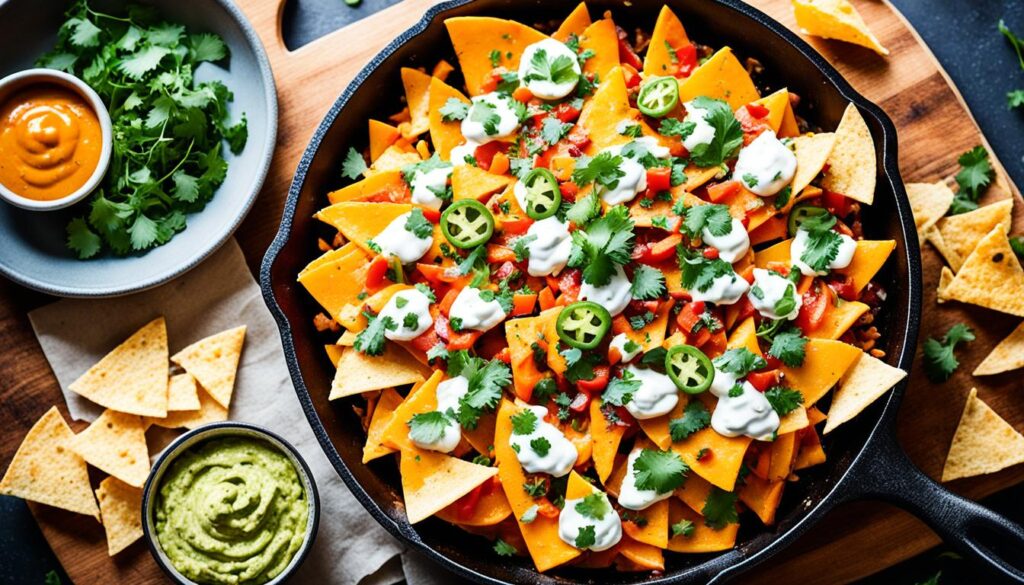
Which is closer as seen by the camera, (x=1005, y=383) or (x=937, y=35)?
(x=1005, y=383)

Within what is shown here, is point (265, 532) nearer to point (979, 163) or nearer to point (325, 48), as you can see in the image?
point (325, 48)

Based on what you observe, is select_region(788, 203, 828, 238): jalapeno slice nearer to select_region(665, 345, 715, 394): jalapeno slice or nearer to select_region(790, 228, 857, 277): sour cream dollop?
select_region(790, 228, 857, 277): sour cream dollop

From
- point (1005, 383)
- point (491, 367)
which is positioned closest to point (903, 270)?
point (1005, 383)

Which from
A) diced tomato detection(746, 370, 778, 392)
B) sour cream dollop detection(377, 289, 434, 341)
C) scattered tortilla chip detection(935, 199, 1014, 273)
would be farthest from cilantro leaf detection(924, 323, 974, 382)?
sour cream dollop detection(377, 289, 434, 341)

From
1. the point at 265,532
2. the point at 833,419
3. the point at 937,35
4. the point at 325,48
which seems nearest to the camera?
Answer: the point at 833,419

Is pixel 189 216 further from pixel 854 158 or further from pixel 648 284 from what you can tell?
pixel 854 158

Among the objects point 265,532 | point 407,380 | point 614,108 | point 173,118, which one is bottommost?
point 265,532
